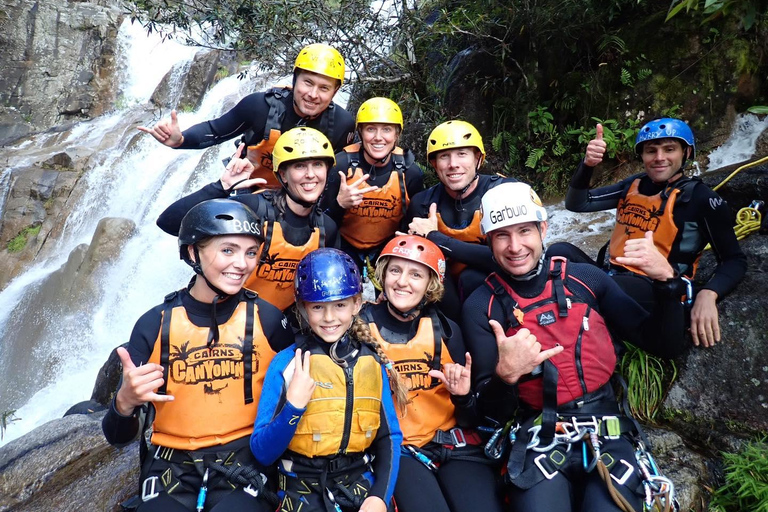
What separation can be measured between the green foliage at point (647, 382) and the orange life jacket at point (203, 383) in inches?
123

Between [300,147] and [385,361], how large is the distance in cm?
200

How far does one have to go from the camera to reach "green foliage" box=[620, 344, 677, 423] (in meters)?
4.23

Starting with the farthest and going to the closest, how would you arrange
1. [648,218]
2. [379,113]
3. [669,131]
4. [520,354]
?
1. [379,113]
2. [648,218]
3. [669,131]
4. [520,354]

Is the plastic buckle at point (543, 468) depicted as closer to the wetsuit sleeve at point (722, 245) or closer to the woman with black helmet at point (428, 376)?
the woman with black helmet at point (428, 376)

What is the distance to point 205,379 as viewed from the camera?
3.25m

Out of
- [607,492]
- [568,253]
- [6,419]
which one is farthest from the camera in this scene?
[6,419]

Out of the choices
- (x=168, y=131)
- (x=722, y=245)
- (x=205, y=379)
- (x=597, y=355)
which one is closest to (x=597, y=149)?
(x=722, y=245)

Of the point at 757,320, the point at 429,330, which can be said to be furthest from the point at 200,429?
the point at 757,320

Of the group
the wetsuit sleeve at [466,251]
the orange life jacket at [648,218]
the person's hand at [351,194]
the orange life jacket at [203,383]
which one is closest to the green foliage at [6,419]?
the orange life jacket at [203,383]

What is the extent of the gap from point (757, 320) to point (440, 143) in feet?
9.95

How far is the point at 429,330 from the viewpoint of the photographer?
367 cm

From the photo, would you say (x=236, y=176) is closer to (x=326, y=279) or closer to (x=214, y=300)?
(x=214, y=300)

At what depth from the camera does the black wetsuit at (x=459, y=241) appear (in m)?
4.52

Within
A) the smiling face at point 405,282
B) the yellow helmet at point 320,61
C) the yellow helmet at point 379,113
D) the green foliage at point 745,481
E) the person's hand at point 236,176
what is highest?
the yellow helmet at point 320,61
